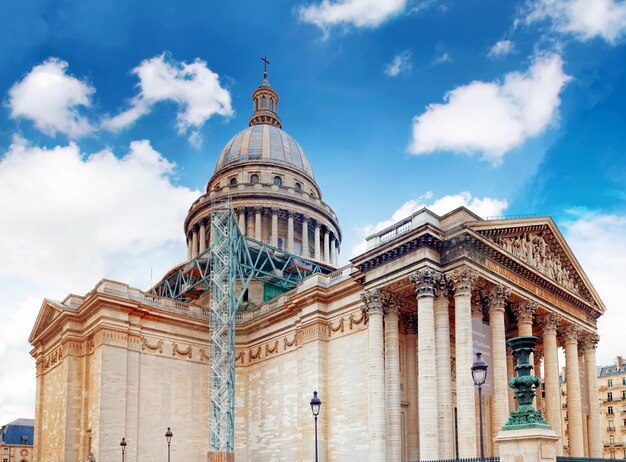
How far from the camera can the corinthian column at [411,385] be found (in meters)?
42.4

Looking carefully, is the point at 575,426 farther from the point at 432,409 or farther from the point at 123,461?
the point at 123,461

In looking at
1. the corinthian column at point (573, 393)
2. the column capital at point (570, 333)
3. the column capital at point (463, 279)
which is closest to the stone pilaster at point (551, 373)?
the corinthian column at point (573, 393)

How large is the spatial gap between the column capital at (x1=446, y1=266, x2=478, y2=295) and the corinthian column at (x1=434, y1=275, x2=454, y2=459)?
80 cm

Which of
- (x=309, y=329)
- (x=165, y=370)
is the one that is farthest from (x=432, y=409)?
(x=165, y=370)

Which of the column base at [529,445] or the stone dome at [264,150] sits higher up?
the stone dome at [264,150]

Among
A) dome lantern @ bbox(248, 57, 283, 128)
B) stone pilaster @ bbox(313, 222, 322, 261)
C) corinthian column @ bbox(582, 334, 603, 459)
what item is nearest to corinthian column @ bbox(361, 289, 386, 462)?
corinthian column @ bbox(582, 334, 603, 459)

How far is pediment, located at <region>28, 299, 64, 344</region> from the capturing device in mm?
53875

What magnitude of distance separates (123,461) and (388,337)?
1885 cm

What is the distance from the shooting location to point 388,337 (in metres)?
41.4

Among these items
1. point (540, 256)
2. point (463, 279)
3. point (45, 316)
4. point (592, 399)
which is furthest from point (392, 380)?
point (45, 316)

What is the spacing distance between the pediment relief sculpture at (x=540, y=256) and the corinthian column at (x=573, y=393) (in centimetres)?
318

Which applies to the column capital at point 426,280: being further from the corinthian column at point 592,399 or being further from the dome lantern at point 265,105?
the dome lantern at point 265,105

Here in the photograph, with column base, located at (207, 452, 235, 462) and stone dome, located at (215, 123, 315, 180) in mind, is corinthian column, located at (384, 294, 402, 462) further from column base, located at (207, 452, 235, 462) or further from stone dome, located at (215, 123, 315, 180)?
stone dome, located at (215, 123, 315, 180)

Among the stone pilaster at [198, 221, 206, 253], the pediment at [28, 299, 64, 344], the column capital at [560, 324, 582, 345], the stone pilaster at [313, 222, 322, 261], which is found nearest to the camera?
the column capital at [560, 324, 582, 345]
